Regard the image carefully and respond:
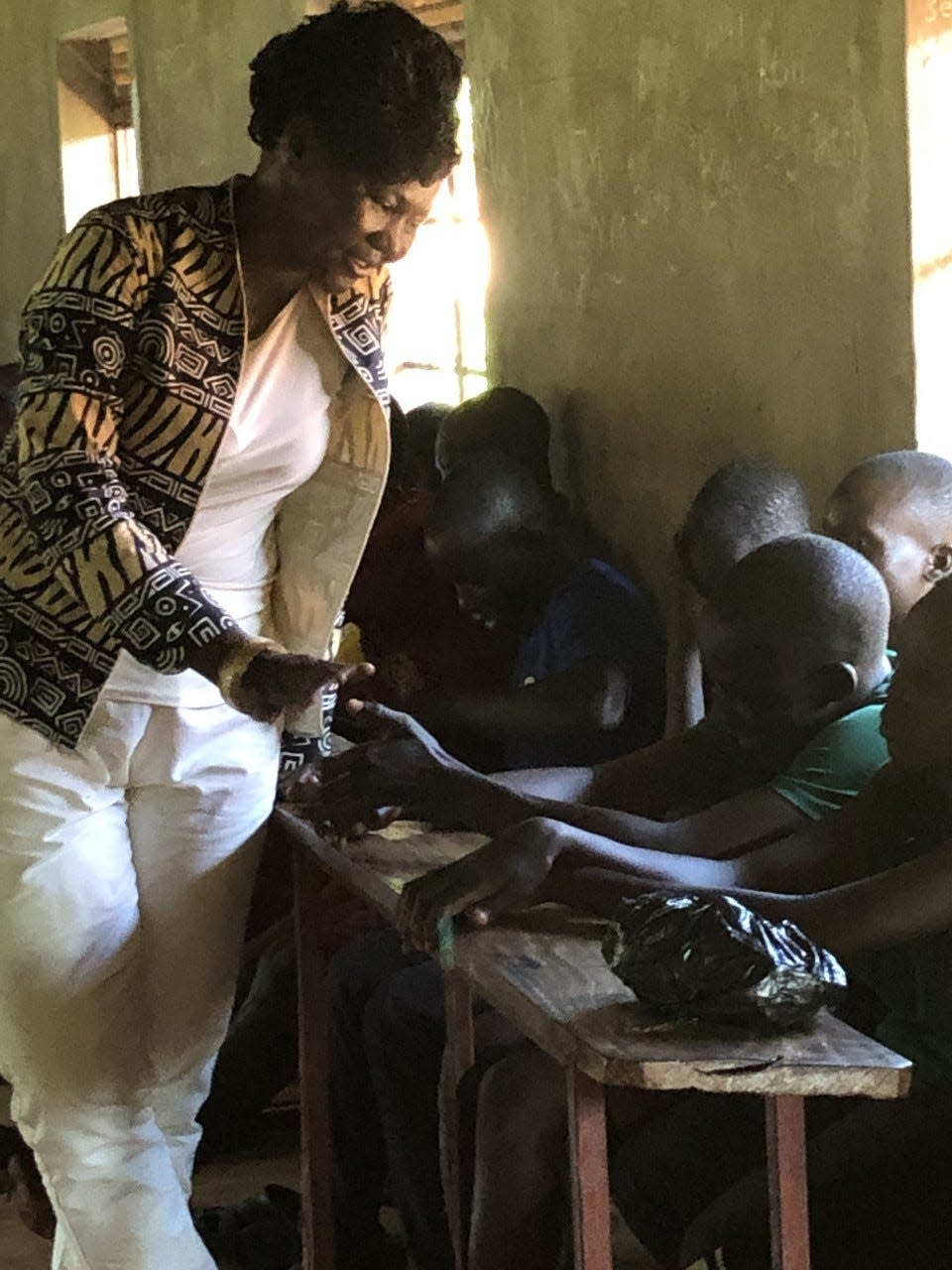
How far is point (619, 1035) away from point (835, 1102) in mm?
699

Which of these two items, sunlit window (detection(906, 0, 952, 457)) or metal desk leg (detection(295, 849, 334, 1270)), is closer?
metal desk leg (detection(295, 849, 334, 1270))

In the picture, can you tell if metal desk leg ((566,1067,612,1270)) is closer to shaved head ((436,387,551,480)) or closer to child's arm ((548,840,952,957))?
child's arm ((548,840,952,957))

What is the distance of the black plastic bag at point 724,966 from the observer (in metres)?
1.47

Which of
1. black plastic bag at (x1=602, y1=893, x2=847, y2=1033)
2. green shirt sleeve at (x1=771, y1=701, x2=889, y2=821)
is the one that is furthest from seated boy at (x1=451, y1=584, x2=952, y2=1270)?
black plastic bag at (x1=602, y1=893, x2=847, y2=1033)

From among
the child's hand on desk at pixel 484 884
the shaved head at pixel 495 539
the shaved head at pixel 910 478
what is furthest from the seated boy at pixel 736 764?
the shaved head at pixel 495 539

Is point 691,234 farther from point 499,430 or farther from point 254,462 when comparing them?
point 254,462

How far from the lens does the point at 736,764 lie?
8.45 ft

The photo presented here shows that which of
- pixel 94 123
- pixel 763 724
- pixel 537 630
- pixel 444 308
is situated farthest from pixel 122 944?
pixel 94 123

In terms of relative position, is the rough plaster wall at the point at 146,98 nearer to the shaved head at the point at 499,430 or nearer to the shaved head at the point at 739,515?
the shaved head at the point at 499,430

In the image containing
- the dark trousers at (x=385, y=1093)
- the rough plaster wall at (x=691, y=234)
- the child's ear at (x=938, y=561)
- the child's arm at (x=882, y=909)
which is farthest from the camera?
the rough plaster wall at (x=691, y=234)

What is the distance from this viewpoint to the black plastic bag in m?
1.47

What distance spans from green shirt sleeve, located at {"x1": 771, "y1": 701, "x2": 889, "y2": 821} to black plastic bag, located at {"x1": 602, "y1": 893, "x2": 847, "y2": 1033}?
0.61 meters

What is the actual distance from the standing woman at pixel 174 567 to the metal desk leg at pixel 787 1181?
2.09 feet

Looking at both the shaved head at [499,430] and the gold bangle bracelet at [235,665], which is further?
the shaved head at [499,430]
